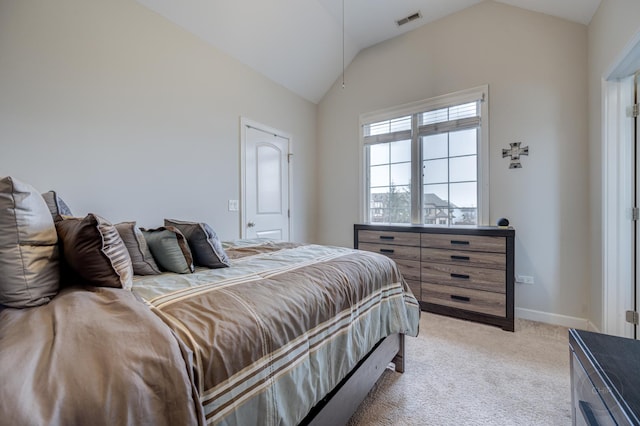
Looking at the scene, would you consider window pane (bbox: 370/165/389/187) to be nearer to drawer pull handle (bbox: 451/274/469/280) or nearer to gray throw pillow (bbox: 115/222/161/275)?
drawer pull handle (bbox: 451/274/469/280)

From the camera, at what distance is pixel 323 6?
3.05m

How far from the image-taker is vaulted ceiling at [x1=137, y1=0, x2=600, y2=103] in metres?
2.47

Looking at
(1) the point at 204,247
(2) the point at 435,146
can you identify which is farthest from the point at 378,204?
(1) the point at 204,247

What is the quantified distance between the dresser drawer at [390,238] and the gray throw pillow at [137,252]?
7.70 ft

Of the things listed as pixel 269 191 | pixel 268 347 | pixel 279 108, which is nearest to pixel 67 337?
pixel 268 347

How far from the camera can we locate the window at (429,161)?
304cm

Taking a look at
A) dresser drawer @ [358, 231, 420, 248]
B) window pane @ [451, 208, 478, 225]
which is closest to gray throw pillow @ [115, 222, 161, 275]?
dresser drawer @ [358, 231, 420, 248]

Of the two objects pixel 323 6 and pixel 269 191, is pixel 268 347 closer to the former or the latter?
pixel 269 191

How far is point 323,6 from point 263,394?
12.0 feet

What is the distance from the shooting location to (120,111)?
213 centimetres

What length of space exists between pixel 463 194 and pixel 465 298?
1.17 metres

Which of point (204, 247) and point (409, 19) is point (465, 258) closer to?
point (204, 247)

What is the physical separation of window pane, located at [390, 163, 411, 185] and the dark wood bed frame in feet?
7.17

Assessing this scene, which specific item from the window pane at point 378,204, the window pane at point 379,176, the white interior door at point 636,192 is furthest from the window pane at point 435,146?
the white interior door at point 636,192
